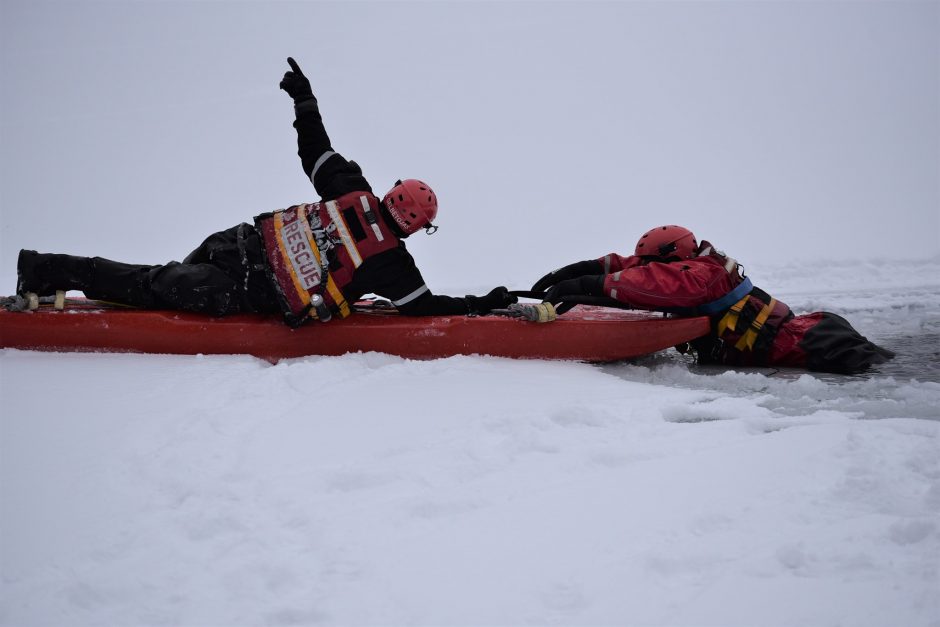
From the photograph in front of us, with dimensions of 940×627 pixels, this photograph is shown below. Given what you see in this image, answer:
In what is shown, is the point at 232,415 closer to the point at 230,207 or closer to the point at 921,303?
the point at 921,303

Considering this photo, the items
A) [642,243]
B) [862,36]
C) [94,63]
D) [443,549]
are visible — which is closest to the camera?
[443,549]

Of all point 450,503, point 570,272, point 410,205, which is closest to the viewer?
point 450,503

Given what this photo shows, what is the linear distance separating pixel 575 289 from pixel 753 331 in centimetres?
99

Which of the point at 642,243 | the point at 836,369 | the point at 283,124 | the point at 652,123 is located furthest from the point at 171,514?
the point at 652,123

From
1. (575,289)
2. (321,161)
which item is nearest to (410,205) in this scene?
(321,161)

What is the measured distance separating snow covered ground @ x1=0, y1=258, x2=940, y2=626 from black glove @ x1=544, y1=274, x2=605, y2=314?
0.81m

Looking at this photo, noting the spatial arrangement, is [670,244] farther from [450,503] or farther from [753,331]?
[450,503]

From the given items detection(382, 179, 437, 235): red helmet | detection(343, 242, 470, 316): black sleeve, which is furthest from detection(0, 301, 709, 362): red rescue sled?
detection(382, 179, 437, 235): red helmet

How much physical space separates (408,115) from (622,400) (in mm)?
11592

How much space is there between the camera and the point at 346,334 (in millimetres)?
3424

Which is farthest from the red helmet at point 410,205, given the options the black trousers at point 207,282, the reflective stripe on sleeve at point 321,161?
the black trousers at point 207,282

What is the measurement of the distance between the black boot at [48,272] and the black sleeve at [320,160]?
118 cm

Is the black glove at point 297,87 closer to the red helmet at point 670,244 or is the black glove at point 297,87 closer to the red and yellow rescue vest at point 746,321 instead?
the red helmet at point 670,244

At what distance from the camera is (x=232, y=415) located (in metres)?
2.45
